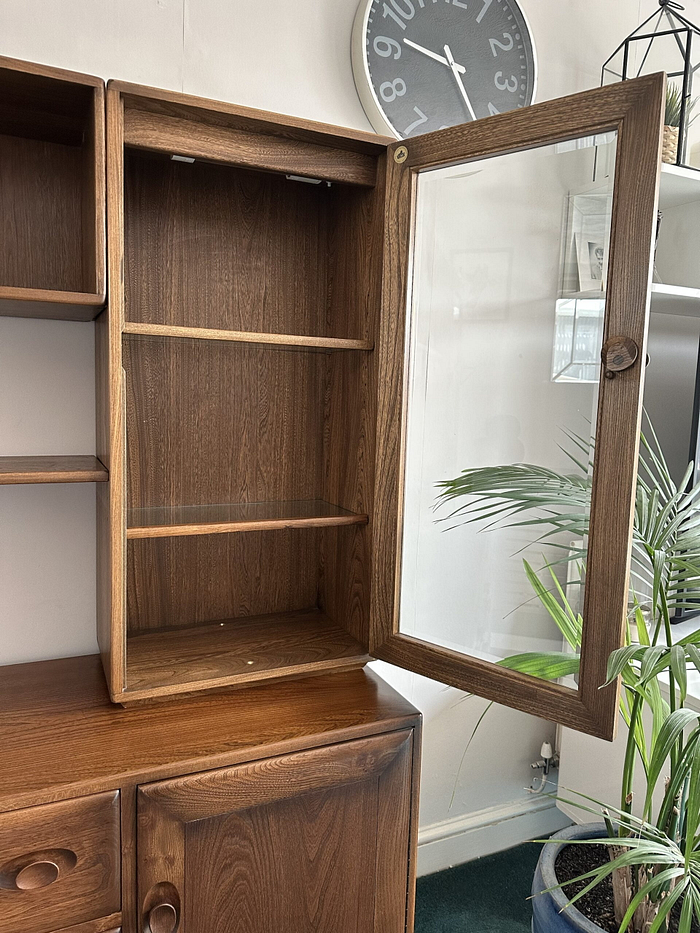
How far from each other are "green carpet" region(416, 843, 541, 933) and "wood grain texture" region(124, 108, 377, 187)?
1787mm

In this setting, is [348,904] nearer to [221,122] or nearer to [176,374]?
[176,374]

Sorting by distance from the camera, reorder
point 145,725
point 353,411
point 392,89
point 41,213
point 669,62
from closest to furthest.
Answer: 1. point 145,725
2. point 41,213
3. point 353,411
4. point 392,89
5. point 669,62

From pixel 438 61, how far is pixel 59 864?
6.02 ft

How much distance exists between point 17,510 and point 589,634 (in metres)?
1.16

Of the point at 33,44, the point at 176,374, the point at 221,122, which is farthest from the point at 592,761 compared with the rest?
the point at 33,44

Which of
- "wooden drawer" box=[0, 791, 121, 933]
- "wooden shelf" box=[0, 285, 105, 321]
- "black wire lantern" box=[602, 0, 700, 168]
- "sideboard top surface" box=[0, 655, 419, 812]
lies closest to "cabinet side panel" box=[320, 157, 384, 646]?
"sideboard top surface" box=[0, 655, 419, 812]

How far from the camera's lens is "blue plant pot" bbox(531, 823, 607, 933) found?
1316mm

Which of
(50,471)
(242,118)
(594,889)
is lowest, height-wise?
(594,889)

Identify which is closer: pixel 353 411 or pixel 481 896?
pixel 353 411

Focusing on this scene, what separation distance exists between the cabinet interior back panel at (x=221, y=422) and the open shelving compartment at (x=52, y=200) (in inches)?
8.3

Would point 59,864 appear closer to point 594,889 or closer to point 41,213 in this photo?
point 594,889

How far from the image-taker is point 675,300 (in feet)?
6.07

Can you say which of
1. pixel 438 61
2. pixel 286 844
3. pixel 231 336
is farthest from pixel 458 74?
pixel 286 844

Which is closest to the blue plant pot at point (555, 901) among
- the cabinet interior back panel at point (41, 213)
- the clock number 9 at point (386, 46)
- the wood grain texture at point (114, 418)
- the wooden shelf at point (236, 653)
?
the wooden shelf at point (236, 653)
